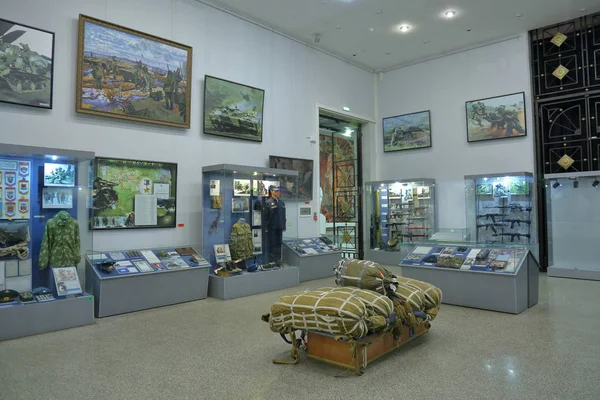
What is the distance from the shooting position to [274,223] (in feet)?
29.8

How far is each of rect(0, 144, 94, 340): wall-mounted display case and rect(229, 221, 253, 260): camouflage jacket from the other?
267 centimetres

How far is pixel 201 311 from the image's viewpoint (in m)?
6.68

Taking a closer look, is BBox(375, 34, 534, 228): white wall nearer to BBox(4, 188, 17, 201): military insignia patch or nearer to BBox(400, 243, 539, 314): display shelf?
BBox(400, 243, 539, 314): display shelf

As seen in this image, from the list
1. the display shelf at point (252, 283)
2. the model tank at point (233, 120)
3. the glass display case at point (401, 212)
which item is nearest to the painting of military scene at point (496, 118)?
the glass display case at point (401, 212)

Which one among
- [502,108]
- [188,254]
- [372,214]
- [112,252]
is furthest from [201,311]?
[502,108]

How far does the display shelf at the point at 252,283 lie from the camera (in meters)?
7.64

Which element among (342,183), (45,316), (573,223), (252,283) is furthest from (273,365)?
(342,183)

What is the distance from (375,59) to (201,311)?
997 centimetres

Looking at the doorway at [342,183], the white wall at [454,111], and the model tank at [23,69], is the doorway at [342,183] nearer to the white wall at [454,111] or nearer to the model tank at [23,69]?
the white wall at [454,111]

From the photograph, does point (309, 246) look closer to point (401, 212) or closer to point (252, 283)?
point (252, 283)

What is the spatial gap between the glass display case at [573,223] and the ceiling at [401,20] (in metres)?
4.13

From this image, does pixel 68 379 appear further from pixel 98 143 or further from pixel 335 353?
pixel 98 143

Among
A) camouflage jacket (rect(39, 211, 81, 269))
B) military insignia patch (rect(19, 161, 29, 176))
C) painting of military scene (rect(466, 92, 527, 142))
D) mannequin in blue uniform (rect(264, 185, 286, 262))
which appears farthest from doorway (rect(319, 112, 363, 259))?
military insignia patch (rect(19, 161, 29, 176))

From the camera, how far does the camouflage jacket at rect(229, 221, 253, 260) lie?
8258mm
